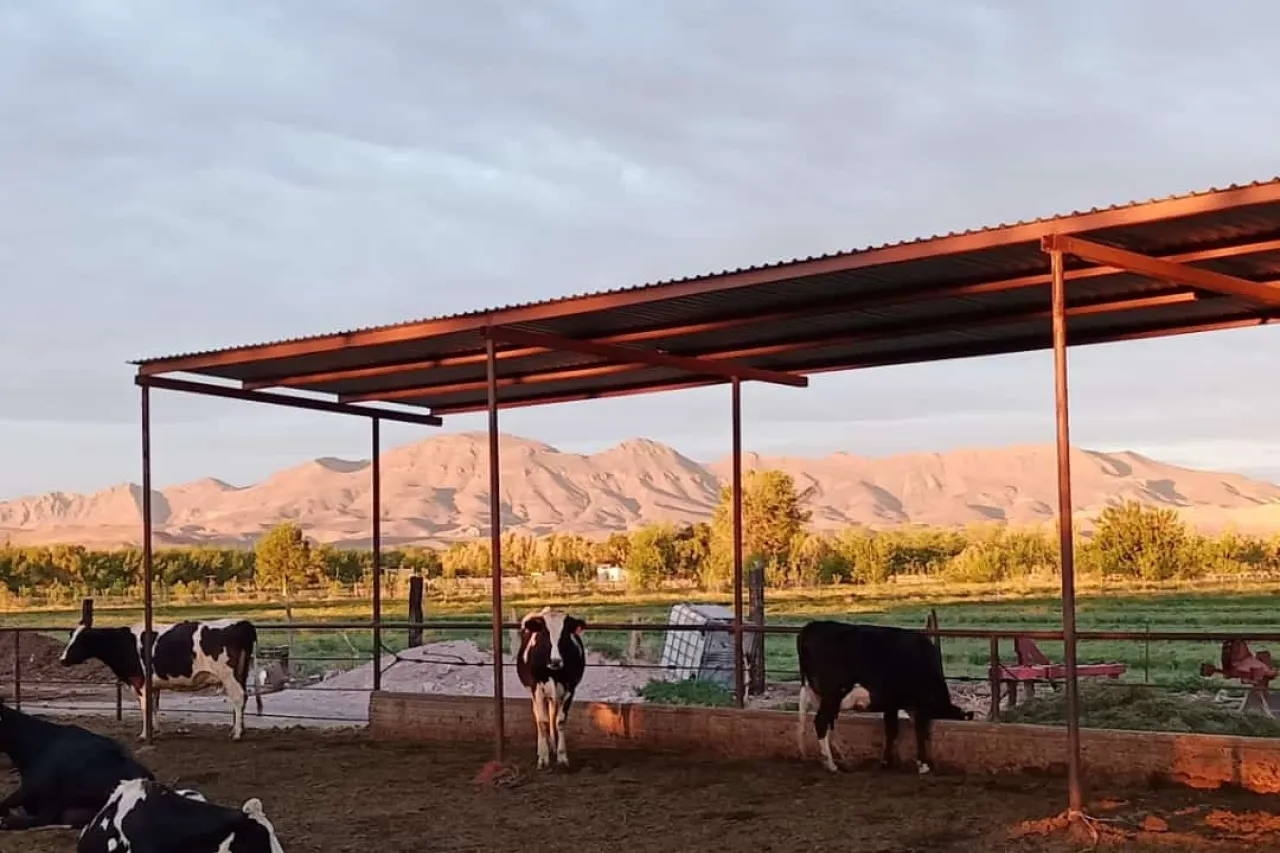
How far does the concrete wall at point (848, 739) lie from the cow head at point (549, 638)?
0.73 meters

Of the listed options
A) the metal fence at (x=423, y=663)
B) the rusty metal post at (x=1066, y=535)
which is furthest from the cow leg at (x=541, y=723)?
the rusty metal post at (x=1066, y=535)

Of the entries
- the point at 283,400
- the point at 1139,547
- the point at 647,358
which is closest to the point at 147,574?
the point at 283,400

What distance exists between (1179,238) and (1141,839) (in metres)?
3.55

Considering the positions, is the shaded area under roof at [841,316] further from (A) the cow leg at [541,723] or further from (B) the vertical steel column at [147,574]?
(A) the cow leg at [541,723]

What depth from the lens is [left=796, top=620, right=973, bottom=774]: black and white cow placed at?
33.7 feet

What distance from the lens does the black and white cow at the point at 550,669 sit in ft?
37.1

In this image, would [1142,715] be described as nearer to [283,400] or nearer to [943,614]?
[283,400]

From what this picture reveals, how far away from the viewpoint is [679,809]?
9.21 m

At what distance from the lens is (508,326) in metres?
11.2

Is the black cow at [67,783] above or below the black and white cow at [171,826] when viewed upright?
below

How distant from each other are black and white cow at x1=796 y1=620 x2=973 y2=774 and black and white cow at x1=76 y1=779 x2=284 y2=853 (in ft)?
16.9

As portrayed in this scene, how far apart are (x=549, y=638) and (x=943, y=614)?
1404 inches

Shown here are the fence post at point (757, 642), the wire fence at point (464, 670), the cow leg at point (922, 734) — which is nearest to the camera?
the cow leg at point (922, 734)

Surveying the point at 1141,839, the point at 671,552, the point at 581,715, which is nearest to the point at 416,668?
the point at 581,715
